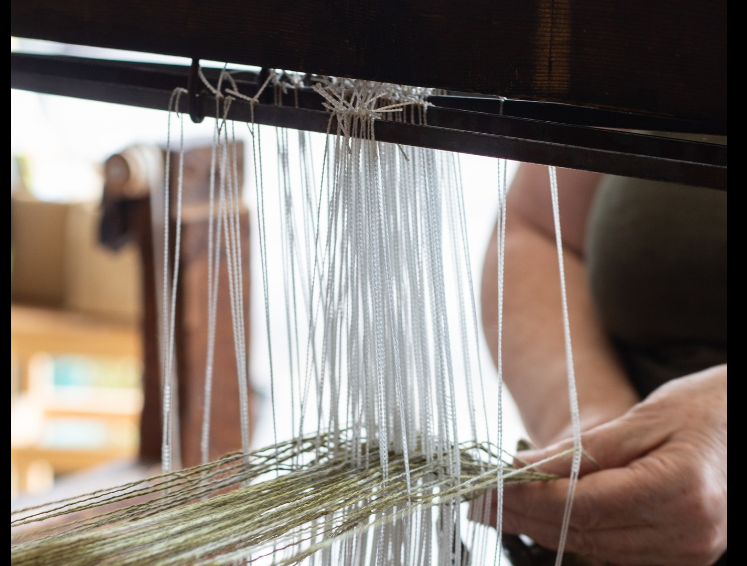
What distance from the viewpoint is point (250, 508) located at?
1.17ft

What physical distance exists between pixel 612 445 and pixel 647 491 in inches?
1.5

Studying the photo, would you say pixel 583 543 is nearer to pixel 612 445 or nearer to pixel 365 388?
pixel 612 445

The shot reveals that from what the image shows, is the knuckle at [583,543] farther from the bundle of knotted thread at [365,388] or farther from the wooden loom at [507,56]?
the wooden loom at [507,56]

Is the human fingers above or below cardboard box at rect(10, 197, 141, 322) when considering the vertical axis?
below

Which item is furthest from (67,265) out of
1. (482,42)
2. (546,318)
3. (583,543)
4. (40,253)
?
(482,42)

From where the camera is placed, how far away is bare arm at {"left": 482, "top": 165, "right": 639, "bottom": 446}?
723 mm

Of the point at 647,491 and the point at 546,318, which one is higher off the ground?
the point at 546,318

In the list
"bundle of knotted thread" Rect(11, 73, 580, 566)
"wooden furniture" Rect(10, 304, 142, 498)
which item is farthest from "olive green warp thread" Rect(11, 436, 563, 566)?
"wooden furniture" Rect(10, 304, 142, 498)

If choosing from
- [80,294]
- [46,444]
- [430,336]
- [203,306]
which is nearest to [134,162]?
[203,306]

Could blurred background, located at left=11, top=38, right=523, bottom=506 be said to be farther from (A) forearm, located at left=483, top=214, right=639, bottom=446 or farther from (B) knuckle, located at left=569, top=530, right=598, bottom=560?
(B) knuckle, located at left=569, top=530, right=598, bottom=560

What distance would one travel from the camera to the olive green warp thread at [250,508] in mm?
310

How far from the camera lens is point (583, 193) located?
871mm

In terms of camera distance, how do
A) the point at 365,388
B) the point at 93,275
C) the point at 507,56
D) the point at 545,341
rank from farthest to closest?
the point at 93,275
the point at 545,341
the point at 365,388
the point at 507,56

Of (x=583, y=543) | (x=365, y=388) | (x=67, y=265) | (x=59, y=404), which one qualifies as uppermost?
(x=67, y=265)
